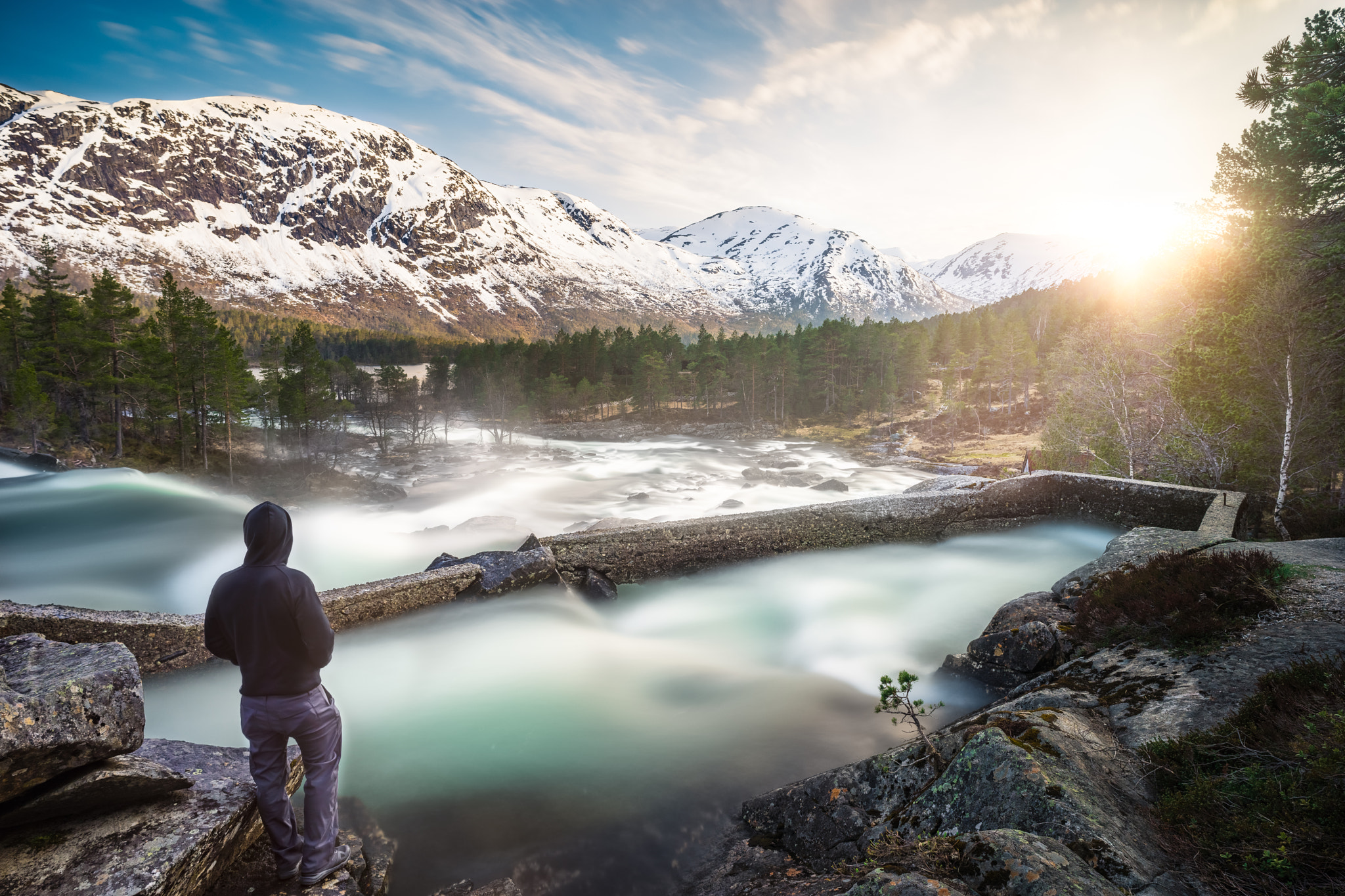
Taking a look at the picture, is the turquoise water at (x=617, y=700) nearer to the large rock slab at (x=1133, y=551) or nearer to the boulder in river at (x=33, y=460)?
the large rock slab at (x=1133, y=551)

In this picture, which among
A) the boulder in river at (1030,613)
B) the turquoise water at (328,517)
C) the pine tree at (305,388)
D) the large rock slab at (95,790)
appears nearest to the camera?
the large rock slab at (95,790)

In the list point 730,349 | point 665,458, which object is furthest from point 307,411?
point 730,349

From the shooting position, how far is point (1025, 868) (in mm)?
2672

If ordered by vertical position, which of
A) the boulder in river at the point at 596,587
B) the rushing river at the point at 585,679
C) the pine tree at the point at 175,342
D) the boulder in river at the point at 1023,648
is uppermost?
the pine tree at the point at 175,342

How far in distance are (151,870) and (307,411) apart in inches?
1709

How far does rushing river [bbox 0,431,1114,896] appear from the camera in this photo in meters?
5.93

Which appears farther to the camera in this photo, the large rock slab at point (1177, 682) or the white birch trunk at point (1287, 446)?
the white birch trunk at point (1287, 446)

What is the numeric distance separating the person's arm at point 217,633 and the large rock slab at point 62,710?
63cm

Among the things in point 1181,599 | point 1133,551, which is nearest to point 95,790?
point 1181,599

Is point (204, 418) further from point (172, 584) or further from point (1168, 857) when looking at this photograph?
point (1168, 857)

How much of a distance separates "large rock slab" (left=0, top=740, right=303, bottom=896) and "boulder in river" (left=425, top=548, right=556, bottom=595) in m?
5.94

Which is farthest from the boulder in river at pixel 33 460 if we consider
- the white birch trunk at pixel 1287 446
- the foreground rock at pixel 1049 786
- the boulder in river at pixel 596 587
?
the white birch trunk at pixel 1287 446

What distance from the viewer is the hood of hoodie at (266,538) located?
162 inches

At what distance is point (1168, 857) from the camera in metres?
3.11
